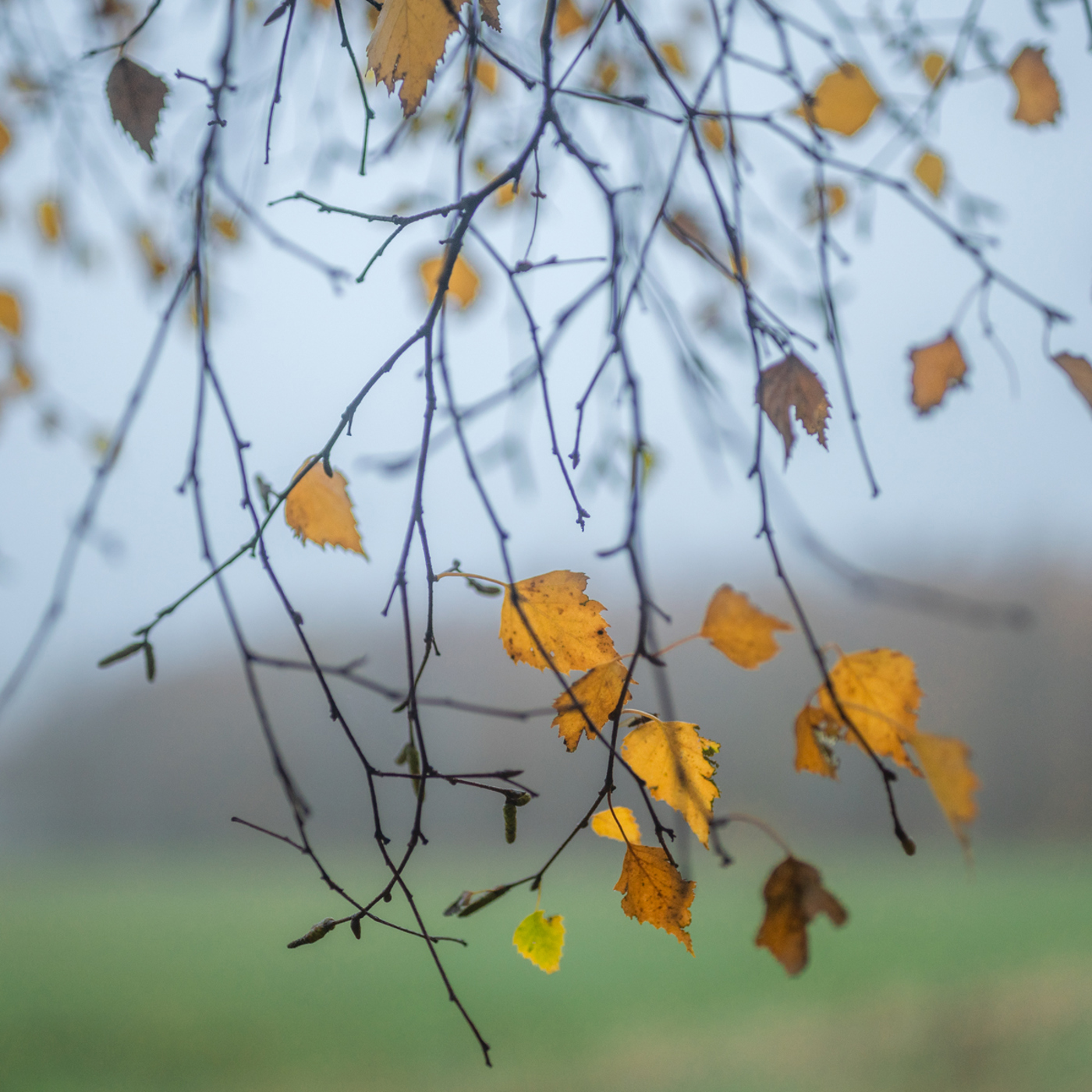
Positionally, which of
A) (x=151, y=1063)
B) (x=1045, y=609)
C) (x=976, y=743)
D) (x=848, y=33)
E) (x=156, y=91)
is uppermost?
(x=1045, y=609)

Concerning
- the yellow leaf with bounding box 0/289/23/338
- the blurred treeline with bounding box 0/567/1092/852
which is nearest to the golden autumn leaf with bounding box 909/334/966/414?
the yellow leaf with bounding box 0/289/23/338

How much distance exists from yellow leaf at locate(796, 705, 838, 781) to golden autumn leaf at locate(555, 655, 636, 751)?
0.41ft

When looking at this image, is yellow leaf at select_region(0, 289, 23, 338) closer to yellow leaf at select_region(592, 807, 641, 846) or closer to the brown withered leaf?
the brown withered leaf

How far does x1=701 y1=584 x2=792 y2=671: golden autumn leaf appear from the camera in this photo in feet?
1.61

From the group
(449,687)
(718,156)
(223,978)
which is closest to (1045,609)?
(449,687)

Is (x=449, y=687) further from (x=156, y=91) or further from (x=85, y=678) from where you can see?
(x=156, y=91)

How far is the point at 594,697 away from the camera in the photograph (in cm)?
44

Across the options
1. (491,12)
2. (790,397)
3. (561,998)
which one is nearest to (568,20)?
(491,12)

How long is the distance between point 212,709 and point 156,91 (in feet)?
40.4

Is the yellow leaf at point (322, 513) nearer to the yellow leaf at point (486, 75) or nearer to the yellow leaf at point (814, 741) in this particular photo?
the yellow leaf at point (814, 741)

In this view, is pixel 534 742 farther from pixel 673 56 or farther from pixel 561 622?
pixel 561 622

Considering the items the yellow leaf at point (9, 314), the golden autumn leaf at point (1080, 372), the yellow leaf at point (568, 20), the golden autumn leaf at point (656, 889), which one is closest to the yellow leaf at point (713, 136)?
the yellow leaf at point (568, 20)

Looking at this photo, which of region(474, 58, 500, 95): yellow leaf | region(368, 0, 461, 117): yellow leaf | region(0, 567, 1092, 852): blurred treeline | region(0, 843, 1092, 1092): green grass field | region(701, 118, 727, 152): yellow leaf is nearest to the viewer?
region(368, 0, 461, 117): yellow leaf

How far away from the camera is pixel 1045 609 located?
37.5ft
